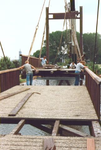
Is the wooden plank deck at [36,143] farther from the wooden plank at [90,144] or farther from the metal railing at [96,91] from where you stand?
the metal railing at [96,91]

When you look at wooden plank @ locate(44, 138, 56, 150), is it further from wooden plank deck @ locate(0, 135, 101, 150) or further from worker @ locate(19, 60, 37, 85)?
worker @ locate(19, 60, 37, 85)

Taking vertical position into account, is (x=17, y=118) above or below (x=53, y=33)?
below

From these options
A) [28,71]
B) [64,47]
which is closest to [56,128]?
[28,71]

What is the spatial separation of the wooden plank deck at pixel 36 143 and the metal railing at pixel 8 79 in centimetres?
552

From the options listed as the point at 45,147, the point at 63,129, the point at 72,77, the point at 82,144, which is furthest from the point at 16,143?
the point at 72,77

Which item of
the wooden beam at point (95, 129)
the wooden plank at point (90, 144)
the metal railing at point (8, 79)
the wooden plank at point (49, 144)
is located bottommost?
the wooden beam at point (95, 129)

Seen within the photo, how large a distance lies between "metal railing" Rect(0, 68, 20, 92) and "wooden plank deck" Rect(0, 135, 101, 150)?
552 centimetres

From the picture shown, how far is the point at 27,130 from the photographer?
12086 mm

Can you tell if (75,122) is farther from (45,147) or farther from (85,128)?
(85,128)

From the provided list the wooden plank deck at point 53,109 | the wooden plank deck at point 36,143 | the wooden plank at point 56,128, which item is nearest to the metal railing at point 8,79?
the wooden plank deck at point 53,109

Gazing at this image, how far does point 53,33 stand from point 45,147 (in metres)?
79.4

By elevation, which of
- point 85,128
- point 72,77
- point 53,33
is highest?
point 53,33

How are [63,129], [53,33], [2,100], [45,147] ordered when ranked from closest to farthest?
[45,147] < [63,129] < [2,100] < [53,33]

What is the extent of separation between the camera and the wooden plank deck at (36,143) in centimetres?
393
